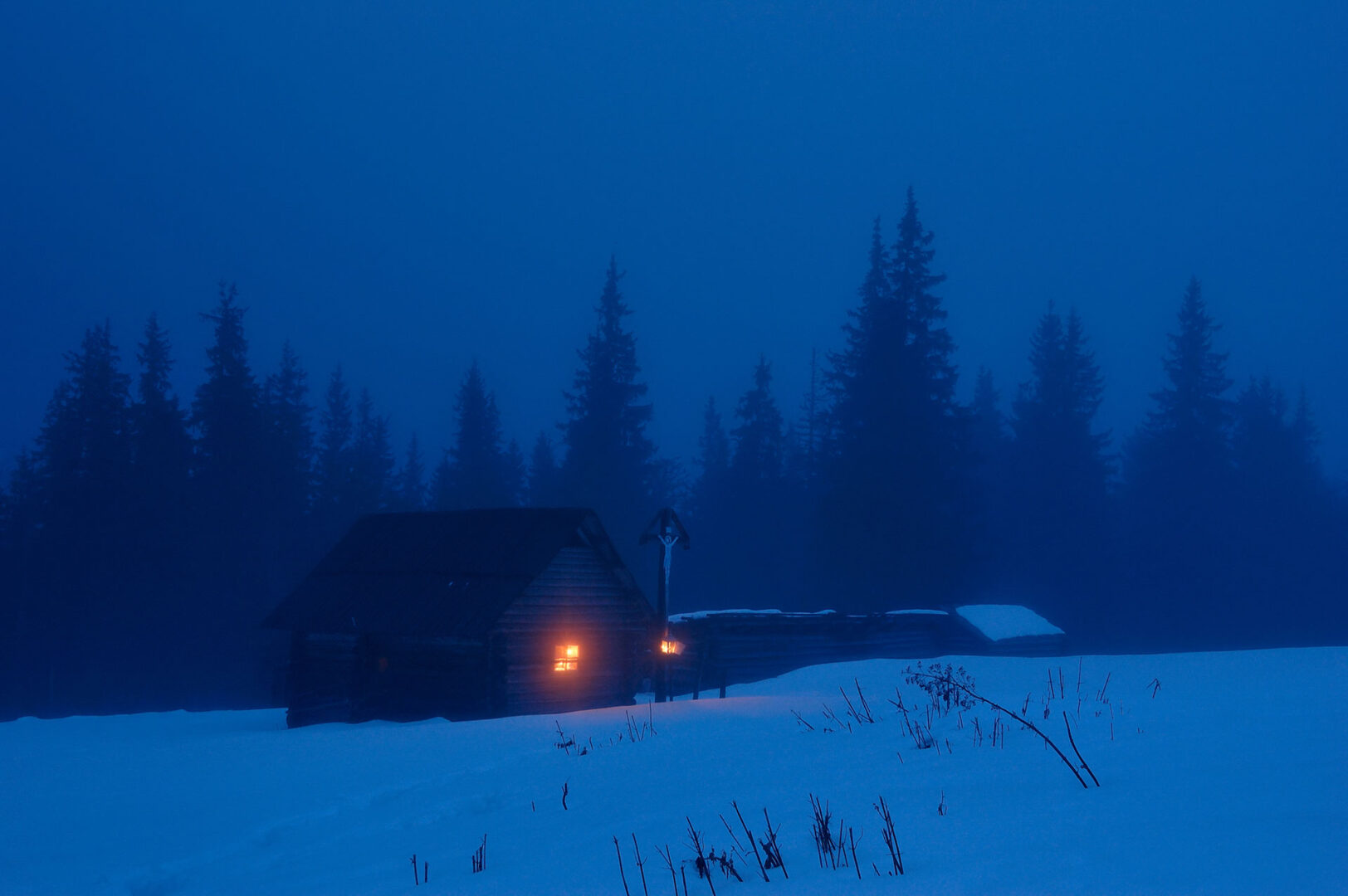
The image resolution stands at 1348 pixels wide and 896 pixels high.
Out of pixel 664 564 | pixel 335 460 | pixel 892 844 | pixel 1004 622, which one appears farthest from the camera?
pixel 335 460

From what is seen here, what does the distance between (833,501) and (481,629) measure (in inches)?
832

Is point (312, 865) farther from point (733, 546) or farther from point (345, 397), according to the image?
point (345, 397)

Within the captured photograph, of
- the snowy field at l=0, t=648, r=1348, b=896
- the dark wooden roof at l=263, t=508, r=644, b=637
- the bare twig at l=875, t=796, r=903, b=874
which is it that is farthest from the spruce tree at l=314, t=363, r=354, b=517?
the bare twig at l=875, t=796, r=903, b=874

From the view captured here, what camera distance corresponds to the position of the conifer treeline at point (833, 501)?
129ft

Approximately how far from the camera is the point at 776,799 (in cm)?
734

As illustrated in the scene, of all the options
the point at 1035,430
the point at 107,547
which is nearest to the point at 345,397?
the point at 107,547

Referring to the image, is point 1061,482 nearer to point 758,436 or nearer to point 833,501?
point 833,501

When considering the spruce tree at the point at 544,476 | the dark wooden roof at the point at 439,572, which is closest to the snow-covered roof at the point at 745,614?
the dark wooden roof at the point at 439,572

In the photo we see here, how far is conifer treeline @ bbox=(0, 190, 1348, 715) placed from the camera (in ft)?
129

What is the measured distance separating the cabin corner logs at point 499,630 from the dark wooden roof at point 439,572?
5 centimetres

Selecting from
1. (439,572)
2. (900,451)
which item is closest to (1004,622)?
(900,451)

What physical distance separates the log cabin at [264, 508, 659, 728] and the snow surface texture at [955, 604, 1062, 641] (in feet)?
39.8

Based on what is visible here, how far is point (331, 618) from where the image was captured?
2511 centimetres

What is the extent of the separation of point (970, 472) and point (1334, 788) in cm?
4885
